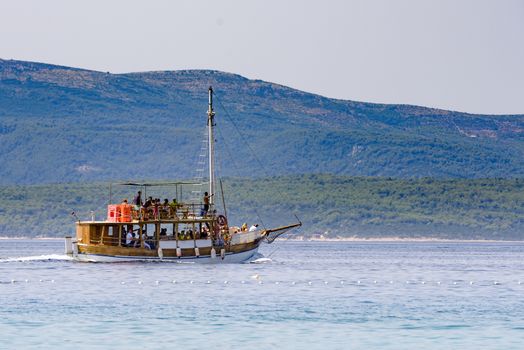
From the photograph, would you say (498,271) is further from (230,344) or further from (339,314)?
(230,344)

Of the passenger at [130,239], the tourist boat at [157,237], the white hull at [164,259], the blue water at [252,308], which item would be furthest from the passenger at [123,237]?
the blue water at [252,308]

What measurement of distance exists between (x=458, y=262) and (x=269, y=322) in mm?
54961

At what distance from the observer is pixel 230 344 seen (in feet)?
148

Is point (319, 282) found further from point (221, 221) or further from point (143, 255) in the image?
point (143, 255)

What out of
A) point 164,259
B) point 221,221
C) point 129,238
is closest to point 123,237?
point 129,238

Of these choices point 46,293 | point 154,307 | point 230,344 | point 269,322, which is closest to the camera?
point 230,344

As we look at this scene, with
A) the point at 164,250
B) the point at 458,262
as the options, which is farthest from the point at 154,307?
the point at 458,262

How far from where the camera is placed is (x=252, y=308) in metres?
56.0

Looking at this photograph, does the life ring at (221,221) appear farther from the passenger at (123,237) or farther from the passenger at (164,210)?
the passenger at (123,237)

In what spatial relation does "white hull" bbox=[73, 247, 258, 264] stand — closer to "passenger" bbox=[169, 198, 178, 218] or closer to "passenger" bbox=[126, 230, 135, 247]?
"passenger" bbox=[126, 230, 135, 247]

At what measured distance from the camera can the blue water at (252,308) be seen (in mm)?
46281

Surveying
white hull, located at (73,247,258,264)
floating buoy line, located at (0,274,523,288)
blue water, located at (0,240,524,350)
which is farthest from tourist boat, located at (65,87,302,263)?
floating buoy line, located at (0,274,523,288)

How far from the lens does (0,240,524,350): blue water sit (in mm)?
46281

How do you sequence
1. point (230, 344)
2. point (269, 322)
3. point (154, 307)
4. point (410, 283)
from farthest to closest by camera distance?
point (410, 283) → point (154, 307) → point (269, 322) → point (230, 344)
